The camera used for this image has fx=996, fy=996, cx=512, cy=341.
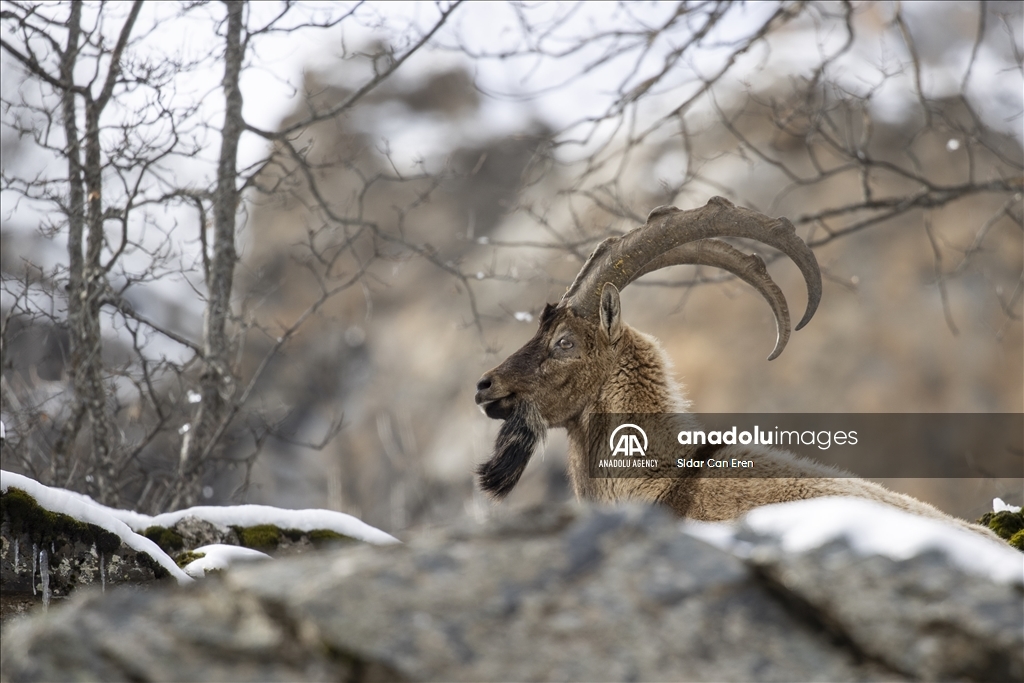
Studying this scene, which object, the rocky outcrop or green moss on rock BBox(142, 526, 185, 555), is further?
green moss on rock BBox(142, 526, 185, 555)

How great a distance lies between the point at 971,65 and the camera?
946cm

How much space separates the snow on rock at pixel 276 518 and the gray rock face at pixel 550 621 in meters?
3.88

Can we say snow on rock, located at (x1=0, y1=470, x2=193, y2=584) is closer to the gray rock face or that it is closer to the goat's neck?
the goat's neck

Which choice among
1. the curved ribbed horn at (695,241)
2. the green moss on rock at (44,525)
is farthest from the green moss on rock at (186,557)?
the curved ribbed horn at (695,241)

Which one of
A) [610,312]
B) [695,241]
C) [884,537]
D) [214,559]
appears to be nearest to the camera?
[884,537]

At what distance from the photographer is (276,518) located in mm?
6062

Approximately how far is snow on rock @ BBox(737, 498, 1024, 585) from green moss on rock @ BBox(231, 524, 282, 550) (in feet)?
13.7

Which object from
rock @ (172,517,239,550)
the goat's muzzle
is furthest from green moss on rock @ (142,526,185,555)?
the goat's muzzle

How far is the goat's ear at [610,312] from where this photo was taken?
17.4 feet

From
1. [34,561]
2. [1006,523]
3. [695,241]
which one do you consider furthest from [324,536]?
[1006,523]

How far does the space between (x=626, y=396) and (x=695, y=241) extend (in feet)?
3.12

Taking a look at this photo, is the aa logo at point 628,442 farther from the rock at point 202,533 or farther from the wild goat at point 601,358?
the rock at point 202,533

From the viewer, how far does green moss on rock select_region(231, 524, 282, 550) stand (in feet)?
19.4

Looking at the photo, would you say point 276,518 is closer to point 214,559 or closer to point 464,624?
point 214,559
